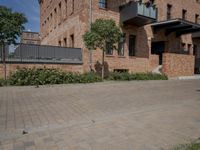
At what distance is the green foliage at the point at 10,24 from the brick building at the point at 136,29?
17.5ft

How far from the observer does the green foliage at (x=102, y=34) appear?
15328mm

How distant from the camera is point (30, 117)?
621 cm

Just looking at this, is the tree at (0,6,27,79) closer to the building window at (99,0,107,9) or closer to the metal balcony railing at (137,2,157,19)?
the building window at (99,0,107,9)

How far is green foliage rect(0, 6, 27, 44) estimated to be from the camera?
13.6 m

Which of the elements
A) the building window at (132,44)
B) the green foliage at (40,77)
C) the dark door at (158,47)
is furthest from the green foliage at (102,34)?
the dark door at (158,47)

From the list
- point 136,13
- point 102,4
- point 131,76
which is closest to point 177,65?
point 131,76

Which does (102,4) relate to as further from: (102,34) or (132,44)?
(102,34)

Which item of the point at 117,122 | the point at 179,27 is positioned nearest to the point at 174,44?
the point at 179,27

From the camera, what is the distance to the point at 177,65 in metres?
22.0

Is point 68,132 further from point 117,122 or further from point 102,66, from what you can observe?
point 102,66

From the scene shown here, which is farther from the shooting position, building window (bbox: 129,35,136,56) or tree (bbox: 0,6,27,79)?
building window (bbox: 129,35,136,56)

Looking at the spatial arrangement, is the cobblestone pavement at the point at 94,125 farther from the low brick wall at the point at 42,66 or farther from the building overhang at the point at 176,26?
the building overhang at the point at 176,26

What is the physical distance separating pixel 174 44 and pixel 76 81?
1542cm

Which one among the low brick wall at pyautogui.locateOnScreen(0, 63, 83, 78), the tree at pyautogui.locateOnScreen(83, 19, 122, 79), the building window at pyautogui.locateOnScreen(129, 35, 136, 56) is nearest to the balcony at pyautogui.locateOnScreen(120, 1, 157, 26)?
the building window at pyautogui.locateOnScreen(129, 35, 136, 56)
